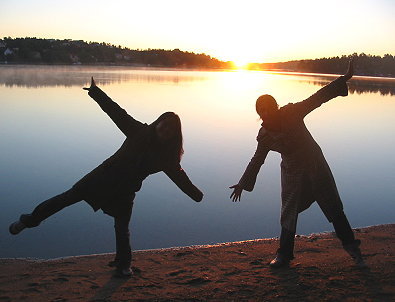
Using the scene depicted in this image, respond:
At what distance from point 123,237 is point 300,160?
1525 mm

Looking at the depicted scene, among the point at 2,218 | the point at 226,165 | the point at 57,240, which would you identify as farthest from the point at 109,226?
the point at 226,165

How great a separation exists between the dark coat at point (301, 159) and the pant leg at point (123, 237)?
1263 mm

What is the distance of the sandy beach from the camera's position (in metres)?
3.25

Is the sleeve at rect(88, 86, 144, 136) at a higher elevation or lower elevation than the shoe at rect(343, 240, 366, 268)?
higher

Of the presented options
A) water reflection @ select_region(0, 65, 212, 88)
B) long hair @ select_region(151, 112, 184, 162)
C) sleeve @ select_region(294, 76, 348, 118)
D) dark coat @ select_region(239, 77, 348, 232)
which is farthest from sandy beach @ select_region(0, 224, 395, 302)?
water reflection @ select_region(0, 65, 212, 88)

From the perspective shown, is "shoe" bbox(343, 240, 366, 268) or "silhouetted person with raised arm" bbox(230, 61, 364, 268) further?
"shoe" bbox(343, 240, 366, 268)

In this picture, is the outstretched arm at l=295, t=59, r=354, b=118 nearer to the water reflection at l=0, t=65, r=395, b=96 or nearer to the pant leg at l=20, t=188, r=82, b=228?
the pant leg at l=20, t=188, r=82, b=228

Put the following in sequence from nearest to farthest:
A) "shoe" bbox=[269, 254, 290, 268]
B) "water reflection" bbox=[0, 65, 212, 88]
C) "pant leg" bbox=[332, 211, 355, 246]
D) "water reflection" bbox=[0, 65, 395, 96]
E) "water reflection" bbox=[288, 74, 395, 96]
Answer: "pant leg" bbox=[332, 211, 355, 246] < "shoe" bbox=[269, 254, 290, 268] < "water reflection" bbox=[0, 65, 212, 88] < "water reflection" bbox=[0, 65, 395, 96] < "water reflection" bbox=[288, 74, 395, 96]

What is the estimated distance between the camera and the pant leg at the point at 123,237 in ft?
11.6

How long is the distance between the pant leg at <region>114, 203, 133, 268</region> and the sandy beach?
0.50 feet

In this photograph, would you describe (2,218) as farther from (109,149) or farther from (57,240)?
(109,149)

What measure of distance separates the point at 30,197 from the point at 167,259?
9.26 feet

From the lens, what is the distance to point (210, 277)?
3.65 meters

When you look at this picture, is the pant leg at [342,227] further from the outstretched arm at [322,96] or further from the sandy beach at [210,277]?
the outstretched arm at [322,96]
